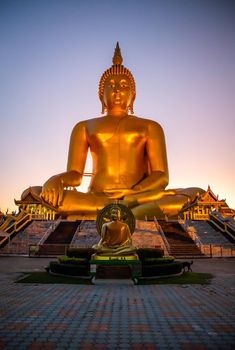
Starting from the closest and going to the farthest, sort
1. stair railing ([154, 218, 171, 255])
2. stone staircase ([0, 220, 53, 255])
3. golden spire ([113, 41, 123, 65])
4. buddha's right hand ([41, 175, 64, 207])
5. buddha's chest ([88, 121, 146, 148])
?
stair railing ([154, 218, 171, 255]) → stone staircase ([0, 220, 53, 255]) → buddha's right hand ([41, 175, 64, 207]) → buddha's chest ([88, 121, 146, 148]) → golden spire ([113, 41, 123, 65])

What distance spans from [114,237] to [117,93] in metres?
12.1

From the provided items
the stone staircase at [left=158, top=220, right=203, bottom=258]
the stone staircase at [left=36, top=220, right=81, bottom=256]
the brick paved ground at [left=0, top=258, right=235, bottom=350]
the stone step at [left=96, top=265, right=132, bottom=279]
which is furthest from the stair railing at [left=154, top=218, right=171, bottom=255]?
the brick paved ground at [left=0, top=258, right=235, bottom=350]

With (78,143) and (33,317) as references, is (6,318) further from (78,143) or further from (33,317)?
(78,143)

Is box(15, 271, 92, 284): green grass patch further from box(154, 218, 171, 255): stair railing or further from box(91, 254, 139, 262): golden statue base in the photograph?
box(154, 218, 171, 255): stair railing

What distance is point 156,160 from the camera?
17.6 m

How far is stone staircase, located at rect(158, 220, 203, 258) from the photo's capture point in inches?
543

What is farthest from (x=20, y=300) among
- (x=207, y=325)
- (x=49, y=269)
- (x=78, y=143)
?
(x=78, y=143)

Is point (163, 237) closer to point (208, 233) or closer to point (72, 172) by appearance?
point (208, 233)

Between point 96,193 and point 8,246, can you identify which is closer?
point 8,246

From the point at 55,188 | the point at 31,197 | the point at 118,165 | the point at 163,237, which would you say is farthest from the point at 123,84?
the point at 31,197

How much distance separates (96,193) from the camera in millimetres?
16984

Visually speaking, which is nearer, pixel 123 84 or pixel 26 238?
pixel 26 238

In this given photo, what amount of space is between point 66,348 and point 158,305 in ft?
6.75

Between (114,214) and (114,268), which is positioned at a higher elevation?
(114,214)
